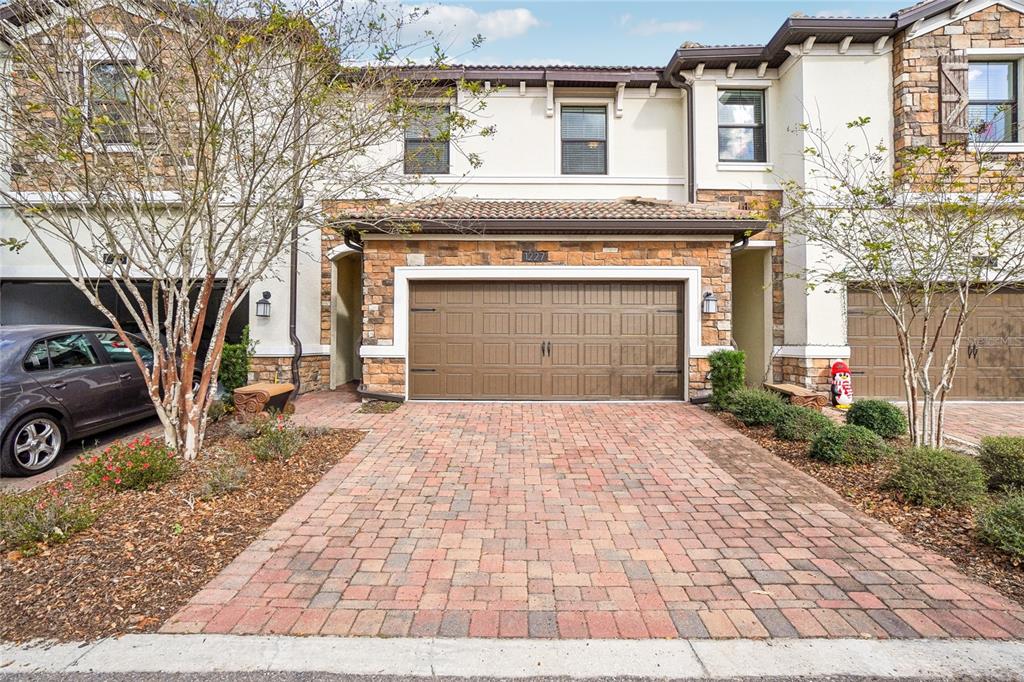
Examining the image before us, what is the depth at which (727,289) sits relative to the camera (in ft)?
28.1

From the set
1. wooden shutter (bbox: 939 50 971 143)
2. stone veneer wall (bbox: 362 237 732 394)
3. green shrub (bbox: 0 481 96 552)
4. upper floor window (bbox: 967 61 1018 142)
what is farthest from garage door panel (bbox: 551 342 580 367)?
upper floor window (bbox: 967 61 1018 142)

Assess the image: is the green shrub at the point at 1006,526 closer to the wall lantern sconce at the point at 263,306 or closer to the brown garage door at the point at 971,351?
the brown garage door at the point at 971,351

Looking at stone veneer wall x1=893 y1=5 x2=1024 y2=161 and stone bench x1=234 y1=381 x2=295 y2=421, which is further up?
stone veneer wall x1=893 y1=5 x2=1024 y2=161

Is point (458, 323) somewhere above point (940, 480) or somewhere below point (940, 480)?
above

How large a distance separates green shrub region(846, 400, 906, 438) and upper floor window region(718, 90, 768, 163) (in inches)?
247

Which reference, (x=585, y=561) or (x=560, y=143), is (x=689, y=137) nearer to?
(x=560, y=143)

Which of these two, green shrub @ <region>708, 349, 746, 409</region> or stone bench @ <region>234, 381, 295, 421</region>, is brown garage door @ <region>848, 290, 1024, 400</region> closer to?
green shrub @ <region>708, 349, 746, 409</region>

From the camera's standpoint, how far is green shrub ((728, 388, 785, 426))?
21.1ft

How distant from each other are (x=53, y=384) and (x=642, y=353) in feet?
27.0

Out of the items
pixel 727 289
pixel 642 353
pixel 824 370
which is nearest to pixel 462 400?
pixel 642 353

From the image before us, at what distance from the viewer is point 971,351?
29.2 ft

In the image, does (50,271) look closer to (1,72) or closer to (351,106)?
(1,72)

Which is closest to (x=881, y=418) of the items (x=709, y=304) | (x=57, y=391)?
(x=709, y=304)

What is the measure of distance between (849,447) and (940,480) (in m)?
1.08
